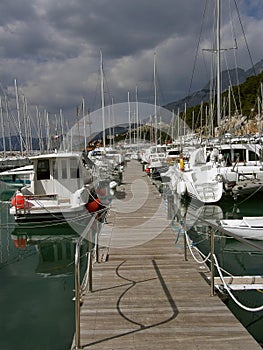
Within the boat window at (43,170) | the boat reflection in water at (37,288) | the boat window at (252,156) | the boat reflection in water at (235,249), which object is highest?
the boat window at (252,156)

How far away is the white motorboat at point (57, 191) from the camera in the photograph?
42.3ft

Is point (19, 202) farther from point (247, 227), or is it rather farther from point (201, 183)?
point (201, 183)

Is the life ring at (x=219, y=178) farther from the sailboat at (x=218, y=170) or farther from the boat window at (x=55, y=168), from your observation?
the boat window at (x=55, y=168)

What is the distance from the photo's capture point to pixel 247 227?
9.66m

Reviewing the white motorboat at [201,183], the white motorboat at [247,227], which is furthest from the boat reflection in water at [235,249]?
the white motorboat at [201,183]

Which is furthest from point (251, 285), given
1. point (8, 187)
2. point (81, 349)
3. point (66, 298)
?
point (8, 187)

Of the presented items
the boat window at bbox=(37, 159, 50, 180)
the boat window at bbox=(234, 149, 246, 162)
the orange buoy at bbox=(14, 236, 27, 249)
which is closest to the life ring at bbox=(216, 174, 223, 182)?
the boat window at bbox=(234, 149, 246, 162)

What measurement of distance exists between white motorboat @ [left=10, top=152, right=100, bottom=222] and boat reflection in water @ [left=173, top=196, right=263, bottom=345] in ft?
13.3

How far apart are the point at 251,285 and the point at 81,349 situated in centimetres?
363

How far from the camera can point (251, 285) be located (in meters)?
6.02

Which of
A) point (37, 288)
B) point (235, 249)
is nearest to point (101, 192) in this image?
point (235, 249)

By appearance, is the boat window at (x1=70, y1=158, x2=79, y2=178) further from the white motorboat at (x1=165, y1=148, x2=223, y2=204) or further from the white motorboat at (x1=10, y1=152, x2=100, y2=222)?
the white motorboat at (x1=165, y1=148, x2=223, y2=204)

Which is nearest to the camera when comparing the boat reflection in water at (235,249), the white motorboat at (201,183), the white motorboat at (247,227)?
the boat reflection in water at (235,249)

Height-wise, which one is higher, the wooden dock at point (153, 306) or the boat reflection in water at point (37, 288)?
the wooden dock at point (153, 306)
